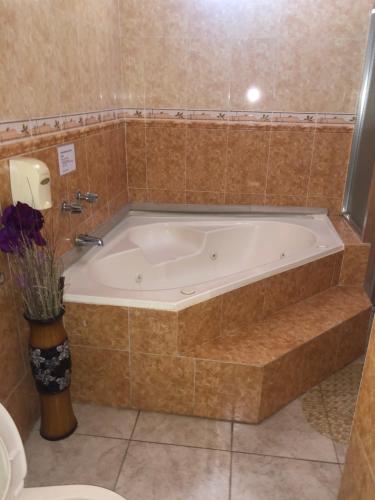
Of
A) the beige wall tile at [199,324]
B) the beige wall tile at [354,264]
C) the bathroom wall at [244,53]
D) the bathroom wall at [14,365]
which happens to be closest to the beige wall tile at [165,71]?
the bathroom wall at [244,53]

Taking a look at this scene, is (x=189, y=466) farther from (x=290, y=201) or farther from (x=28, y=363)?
(x=290, y=201)

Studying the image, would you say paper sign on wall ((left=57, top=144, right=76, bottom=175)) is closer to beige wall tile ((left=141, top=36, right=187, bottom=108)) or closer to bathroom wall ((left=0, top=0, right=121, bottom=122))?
bathroom wall ((left=0, top=0, right=121, bottom=122))

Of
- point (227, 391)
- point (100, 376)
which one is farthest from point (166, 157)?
point (227, 391)

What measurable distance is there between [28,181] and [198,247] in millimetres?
1549

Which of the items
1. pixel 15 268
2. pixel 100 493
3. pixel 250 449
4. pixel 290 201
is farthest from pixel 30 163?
pixel 290 201

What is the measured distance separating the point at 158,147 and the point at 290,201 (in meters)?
1.09

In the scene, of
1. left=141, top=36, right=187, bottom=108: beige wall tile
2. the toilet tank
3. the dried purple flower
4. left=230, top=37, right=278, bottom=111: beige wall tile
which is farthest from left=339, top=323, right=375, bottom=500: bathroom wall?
left=141, top=36, right=187, bottom=108: beige wall tile

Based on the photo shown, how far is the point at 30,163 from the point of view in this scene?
61.4 inches

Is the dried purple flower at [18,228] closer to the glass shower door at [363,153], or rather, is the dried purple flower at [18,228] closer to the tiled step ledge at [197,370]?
the tiled step ledge at [197,370]

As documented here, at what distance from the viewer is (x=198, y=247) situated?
2934mm

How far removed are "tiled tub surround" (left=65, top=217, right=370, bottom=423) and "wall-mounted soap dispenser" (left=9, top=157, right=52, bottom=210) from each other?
1.73 feet

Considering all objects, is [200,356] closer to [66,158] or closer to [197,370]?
[197,370]

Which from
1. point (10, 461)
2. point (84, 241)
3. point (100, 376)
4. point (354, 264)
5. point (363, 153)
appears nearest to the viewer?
point (10, 461)

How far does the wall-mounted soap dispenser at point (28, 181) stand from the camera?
156 cm
